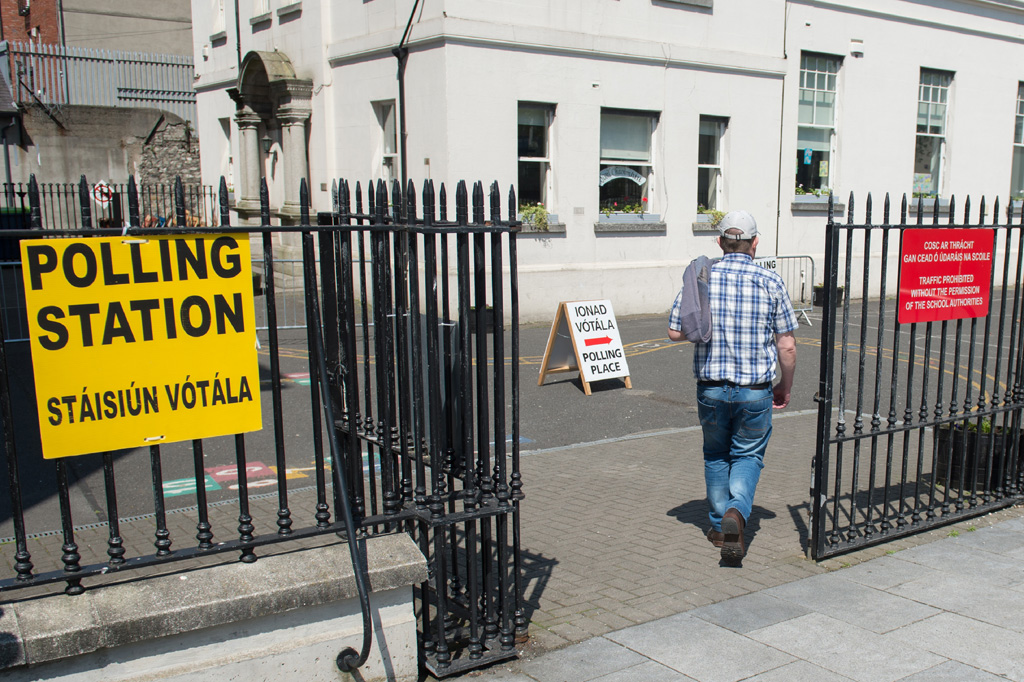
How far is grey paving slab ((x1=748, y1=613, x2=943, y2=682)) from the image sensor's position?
3.88 metres

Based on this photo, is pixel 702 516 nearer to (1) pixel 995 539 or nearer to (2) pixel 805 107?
(1) pixel 995 539

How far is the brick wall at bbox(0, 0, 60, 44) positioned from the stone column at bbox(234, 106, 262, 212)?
55.4 feet

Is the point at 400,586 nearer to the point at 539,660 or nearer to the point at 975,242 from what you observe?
the point at 539,660

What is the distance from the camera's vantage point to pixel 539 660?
4035 millimetres

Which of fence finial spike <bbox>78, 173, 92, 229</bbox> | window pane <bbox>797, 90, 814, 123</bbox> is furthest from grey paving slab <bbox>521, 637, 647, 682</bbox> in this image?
window pane <bbox>797, 90, 814, 123</bbox>

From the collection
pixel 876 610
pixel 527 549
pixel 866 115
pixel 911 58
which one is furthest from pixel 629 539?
pixel 911 58

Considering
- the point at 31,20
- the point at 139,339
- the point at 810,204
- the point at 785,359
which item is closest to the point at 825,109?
the point at 810,204

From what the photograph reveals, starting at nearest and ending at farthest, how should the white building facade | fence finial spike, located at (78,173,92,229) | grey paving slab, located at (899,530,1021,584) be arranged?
fence finial spike, located at (78,173,92,229)
grey paving slab, located at (899,530,1021,584)
the white building facade

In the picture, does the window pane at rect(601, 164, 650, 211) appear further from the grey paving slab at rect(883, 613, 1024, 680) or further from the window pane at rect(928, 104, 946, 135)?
the grey paving slab at rect(883, 613, 1024, 680)

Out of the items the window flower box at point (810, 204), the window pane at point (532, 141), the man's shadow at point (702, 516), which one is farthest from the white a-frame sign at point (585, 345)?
the window flower box at point (810, 204)

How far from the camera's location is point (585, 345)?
10.4 metres

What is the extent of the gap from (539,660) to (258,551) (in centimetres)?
201

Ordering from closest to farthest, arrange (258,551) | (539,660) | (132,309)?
1. (132,309)
2. (539,660)
3. (258,551)

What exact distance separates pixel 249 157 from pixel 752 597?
1819 centimetres
